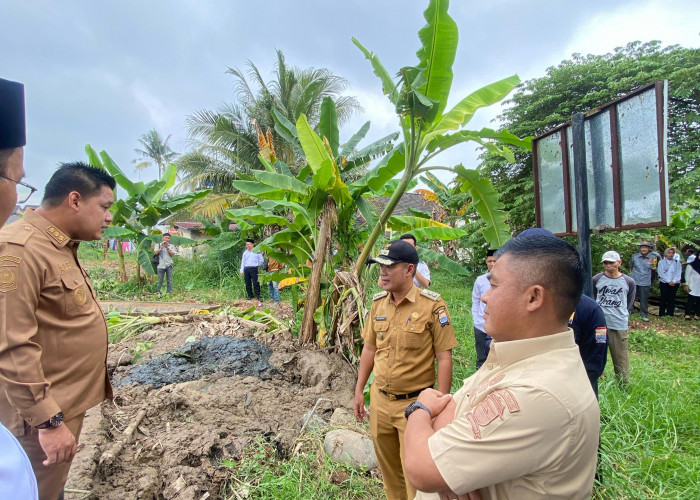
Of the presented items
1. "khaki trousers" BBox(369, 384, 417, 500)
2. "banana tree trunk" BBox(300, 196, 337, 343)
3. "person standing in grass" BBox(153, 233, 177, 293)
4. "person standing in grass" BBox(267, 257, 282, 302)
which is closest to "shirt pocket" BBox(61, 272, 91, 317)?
"khaki trousers" BBox(369, 384, 417, 500)

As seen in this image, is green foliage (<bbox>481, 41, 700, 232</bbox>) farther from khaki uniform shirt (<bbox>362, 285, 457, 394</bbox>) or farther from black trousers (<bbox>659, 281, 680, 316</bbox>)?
khaki uniform shirt (<bbox>362, 285, 457, 394</bbox>)

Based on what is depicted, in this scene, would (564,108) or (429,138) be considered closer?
(429,138)

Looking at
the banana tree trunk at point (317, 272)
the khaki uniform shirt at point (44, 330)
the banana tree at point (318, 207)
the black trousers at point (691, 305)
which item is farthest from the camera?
the black trousers at point (691, 305)

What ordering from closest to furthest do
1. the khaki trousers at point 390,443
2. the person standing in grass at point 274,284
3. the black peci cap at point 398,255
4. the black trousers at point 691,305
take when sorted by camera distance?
the khaki trousers at point 390,443
the black peci cap at point 398,255
the black trousers at point 691,305
the person standing in grass at point 274,284

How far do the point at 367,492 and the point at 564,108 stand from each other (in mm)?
11985

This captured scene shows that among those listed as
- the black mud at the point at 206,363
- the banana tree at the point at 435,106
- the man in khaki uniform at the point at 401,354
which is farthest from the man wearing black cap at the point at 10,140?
the black mud at the point at 206,363

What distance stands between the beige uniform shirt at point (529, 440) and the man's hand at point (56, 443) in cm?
164

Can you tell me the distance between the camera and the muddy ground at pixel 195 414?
2504 mm

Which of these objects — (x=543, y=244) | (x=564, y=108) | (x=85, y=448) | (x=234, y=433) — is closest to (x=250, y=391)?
(x=234, y=433)

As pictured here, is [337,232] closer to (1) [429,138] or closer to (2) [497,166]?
(1) [429,138]

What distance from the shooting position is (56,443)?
5.38 feet

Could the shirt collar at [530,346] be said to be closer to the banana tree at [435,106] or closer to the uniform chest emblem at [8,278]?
the uniform chest emblem at [8,278]

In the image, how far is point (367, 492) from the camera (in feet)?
8.45

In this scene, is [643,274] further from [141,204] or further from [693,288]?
[141,204]
